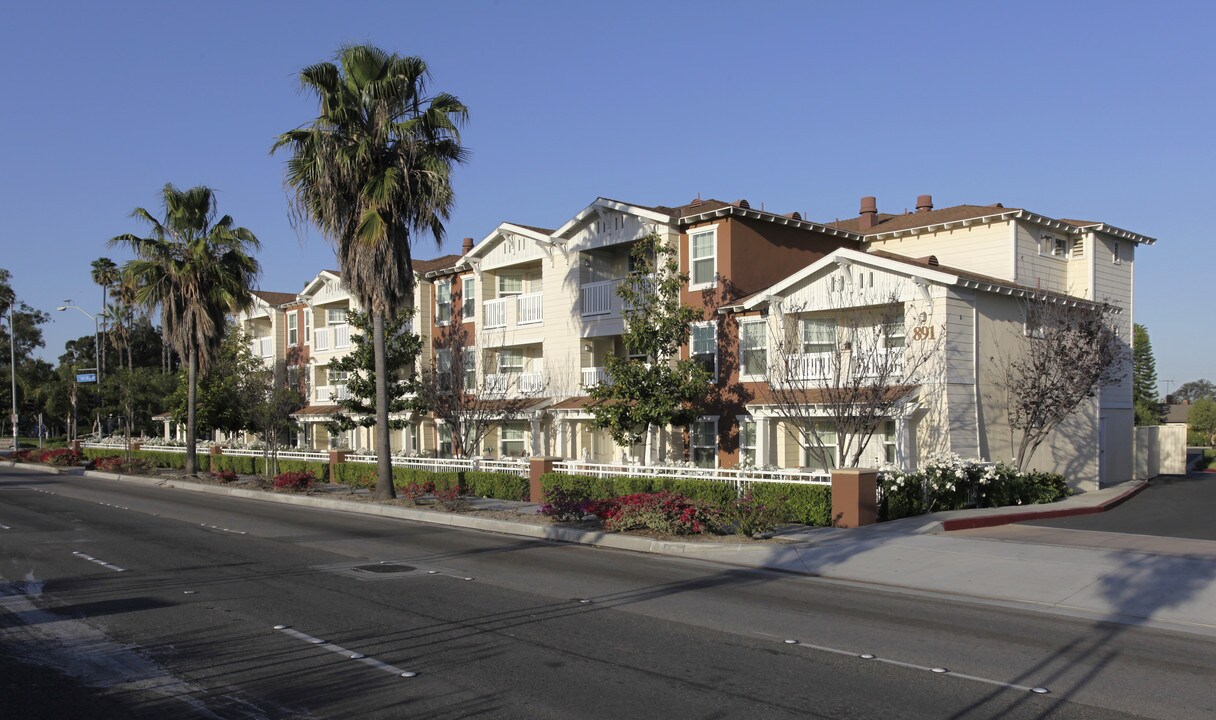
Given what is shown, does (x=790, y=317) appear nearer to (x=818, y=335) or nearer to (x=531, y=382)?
(x=818, y=335)

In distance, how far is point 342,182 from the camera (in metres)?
23.1

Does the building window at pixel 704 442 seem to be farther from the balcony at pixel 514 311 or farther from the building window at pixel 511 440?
the building window at pixel 511 440

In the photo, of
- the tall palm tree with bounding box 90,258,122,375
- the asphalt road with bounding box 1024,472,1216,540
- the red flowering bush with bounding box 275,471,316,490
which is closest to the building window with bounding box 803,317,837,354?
the asphalt road with bounding box 1024,472,1216,540

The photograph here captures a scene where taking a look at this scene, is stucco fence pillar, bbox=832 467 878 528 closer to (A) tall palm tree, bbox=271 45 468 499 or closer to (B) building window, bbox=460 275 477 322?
(A) tall palm tree, bbox=271 45 468 499

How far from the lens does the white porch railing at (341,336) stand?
41.9 meters

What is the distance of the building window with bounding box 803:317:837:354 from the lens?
24.4 meters

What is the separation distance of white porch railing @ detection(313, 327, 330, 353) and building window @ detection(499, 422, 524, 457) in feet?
42.0

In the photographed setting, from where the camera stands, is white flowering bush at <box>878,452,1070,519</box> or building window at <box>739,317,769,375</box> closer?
white flowering bush at <box>878,452,1070,519</box>

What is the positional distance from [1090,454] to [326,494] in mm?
22414

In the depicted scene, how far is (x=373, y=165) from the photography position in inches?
915

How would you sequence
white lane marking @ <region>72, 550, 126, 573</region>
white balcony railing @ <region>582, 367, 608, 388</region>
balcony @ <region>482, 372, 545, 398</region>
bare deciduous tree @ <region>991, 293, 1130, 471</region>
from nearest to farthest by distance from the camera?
white lane marking @ <region>72, 550, 126, 573</region> < bare deciduous tree @ <region>991, 293, 1130, 471</region> < white balcony railing @ <region>582, 367, 608, 388</region> < balcony @ <region>482, 372, 545, 398</region>

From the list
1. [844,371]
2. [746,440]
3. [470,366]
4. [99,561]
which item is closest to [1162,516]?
[844,371]

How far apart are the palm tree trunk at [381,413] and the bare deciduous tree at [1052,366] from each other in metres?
15.6

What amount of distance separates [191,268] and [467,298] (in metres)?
9.86
